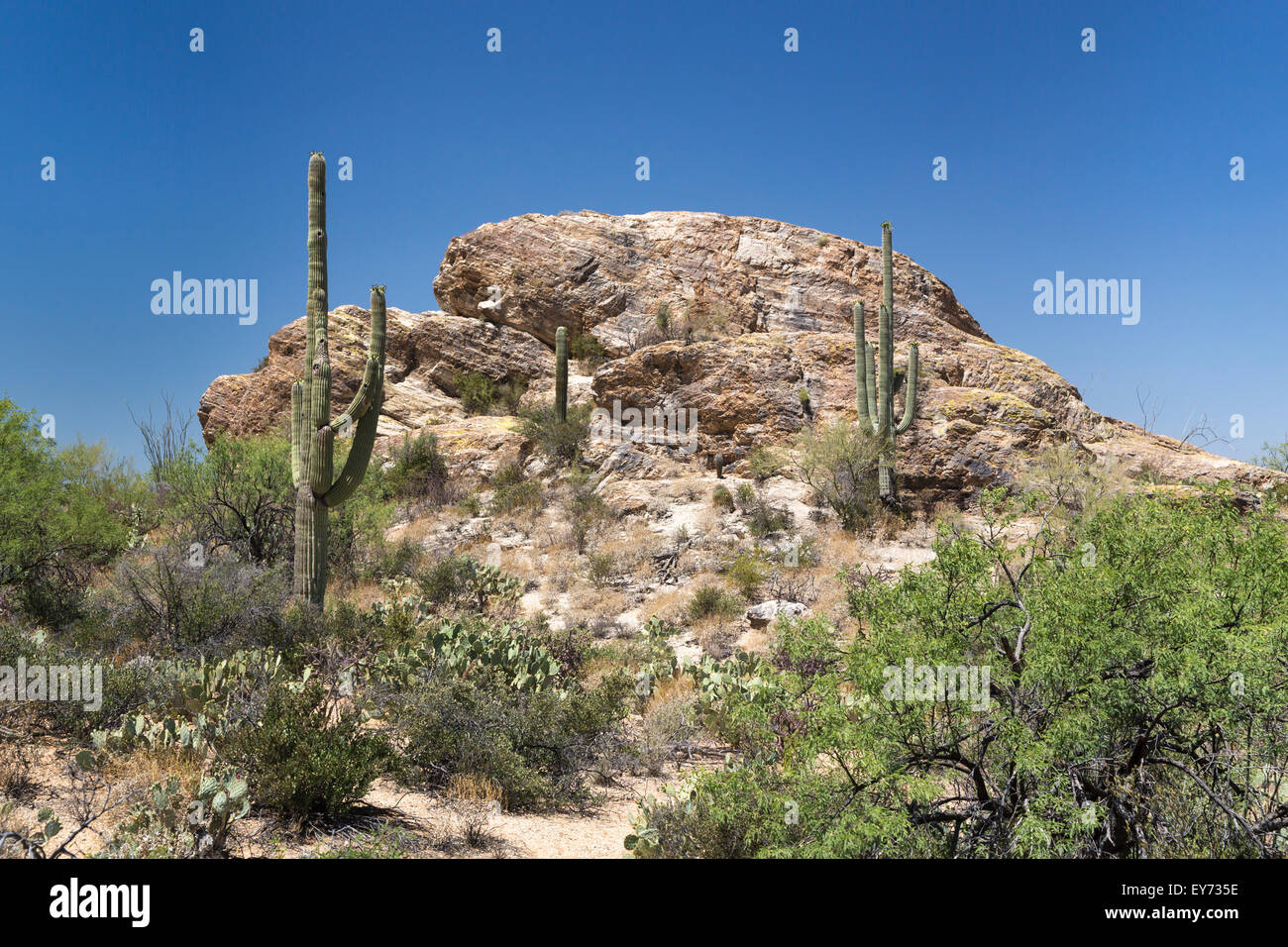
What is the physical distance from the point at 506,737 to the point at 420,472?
49.8ft

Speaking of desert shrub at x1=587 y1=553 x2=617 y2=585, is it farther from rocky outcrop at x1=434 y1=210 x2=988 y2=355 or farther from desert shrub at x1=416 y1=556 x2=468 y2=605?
rocky outcrop at x1=434 y1=210 x2=988 y2=355

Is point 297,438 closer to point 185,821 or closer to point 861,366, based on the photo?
point 185,821

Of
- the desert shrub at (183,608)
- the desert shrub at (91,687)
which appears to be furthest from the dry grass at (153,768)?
the desert shrub at (183,608)

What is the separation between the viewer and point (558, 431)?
20.7m

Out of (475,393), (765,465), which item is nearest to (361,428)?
(765,465)

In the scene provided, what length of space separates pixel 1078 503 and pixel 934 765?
47.0 feet

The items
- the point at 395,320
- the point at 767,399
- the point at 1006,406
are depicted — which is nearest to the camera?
the point at 1006,406

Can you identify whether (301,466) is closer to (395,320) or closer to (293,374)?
(293,374)

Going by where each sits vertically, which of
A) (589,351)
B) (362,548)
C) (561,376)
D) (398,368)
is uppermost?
(589,351)

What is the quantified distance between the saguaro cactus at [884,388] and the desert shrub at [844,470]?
0.29 m

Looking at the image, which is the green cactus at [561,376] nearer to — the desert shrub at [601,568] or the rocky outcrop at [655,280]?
the rocky outcrop at [655,280]

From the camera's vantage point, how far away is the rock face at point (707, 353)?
19.5 m
